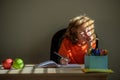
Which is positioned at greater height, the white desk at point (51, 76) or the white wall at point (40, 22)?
the white wall at point (40, 22)

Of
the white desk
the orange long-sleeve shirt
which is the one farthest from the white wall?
the white desk

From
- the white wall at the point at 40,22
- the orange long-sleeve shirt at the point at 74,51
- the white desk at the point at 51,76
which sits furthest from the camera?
the white wall at the point at 40,22

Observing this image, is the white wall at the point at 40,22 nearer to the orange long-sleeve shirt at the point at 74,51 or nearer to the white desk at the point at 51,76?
the orange long-sleeve shirt at the point at 74,51

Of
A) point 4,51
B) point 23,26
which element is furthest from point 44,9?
point 4,51

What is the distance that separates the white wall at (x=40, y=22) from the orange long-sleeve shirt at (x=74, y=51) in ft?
1.62

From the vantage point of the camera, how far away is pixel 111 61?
9.72 ft

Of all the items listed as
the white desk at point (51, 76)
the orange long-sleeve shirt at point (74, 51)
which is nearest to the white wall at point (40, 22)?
the orange long-sleeve shirt at point (74, 51)

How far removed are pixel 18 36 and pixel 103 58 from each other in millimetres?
1400

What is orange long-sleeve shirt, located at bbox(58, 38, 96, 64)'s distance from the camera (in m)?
2.36

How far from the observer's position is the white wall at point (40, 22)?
2844mm

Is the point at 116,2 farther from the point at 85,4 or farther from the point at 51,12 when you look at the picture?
the point at 51,12

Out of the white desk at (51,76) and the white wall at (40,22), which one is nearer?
the white desk at (51,76)

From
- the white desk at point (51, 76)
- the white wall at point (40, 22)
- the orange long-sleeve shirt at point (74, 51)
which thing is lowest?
the white desk at point (51, 76)

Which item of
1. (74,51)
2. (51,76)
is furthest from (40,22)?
(51,76)
